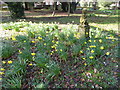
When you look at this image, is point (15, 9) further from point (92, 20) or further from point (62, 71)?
point (62, 71)

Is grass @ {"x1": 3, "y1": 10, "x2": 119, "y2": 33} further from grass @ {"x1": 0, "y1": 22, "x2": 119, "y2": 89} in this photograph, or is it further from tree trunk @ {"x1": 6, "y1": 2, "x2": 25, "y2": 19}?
grass @ {"x1": 0, "y1": 22, "x2": 119, "y2": 89}

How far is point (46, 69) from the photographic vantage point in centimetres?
316

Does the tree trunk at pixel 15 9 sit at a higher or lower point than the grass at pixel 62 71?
higher

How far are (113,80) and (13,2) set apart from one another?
10.2 meters

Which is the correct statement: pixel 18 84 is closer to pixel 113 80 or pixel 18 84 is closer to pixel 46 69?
pixel 46 69

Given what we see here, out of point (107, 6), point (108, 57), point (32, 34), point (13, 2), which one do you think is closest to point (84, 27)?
point (108, 57)

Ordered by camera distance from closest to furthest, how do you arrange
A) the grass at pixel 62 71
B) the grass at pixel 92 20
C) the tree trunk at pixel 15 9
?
the grass at pixel 62 71, the grass at pixel 92 20, the tree trunk at pixel 15 9

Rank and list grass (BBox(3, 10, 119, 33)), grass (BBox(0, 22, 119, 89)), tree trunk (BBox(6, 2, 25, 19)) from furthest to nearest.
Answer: tree trunk (BBox(6, 2, 25, 19))
grass (BBox(3, 10, 119, 33))
grass (BBox(0, 22, 119, 89))

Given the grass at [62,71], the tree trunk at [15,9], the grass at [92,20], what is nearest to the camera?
the grass at [62,71]

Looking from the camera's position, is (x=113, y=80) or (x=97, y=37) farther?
(x=97, y=37)

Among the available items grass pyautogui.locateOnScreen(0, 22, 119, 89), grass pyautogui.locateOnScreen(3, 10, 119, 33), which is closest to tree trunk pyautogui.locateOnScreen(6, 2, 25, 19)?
grass pyautogui.locateOnScreen(3, 10, 119, 33)

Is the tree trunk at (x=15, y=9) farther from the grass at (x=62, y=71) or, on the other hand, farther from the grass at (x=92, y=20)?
the grass at (x=62, y=71)

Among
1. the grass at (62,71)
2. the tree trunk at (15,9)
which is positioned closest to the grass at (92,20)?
the tree trunk at (15,9)

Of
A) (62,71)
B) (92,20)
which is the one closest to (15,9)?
(92,20)
